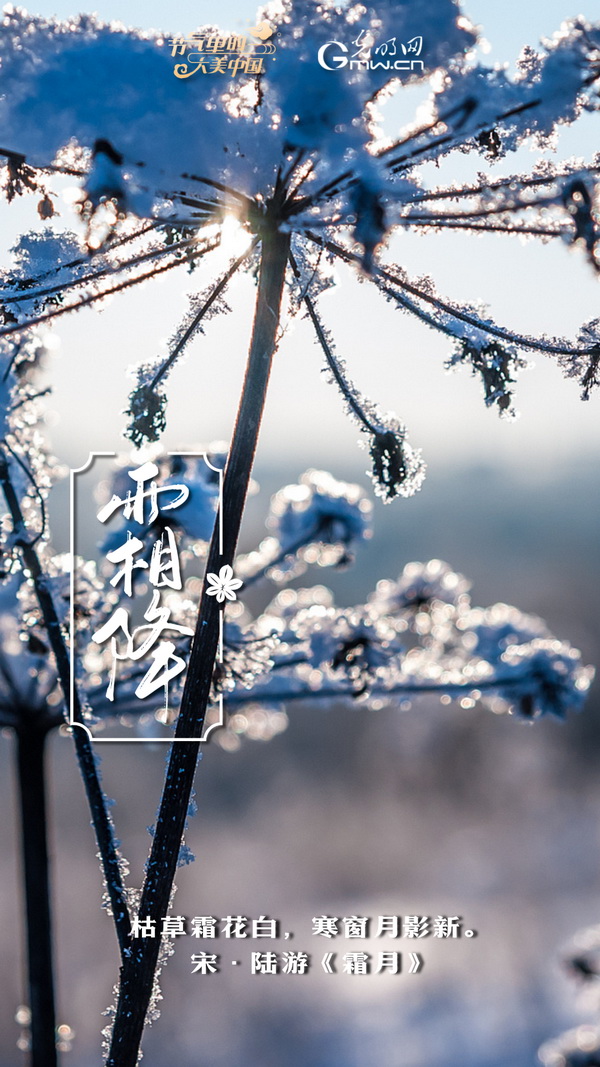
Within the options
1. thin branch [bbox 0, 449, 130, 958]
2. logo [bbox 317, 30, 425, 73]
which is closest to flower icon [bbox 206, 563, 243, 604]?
thin branch [bbox 0, 449, 130, 958]

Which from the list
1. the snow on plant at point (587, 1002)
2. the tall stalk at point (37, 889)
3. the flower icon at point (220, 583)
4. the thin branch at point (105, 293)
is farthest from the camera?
the tall stalk at point (37, 889)

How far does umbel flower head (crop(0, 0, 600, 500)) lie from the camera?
6.95 ft

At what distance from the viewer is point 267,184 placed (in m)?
2.35

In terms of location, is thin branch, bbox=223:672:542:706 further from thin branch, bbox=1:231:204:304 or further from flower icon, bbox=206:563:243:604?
thin branch, bbox=1:231:204:304

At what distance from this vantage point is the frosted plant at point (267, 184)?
2127 millimetres

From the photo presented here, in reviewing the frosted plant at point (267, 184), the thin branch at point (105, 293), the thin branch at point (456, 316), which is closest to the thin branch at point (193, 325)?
the frosted plant at point (267, 184)

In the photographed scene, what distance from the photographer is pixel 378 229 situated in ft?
6.70

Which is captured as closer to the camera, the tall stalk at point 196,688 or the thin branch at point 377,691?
the tall stalk at point 196,688

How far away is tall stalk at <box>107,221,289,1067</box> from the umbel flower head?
18 cm

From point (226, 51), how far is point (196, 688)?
6.00ft

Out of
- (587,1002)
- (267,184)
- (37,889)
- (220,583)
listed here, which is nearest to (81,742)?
(220,583)

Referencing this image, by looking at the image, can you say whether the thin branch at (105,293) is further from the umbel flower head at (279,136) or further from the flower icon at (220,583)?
the flower icon at (220,583)

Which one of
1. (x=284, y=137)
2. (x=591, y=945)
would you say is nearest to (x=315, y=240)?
(x=284, y=137)

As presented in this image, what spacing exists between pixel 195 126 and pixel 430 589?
3219 millimetres
